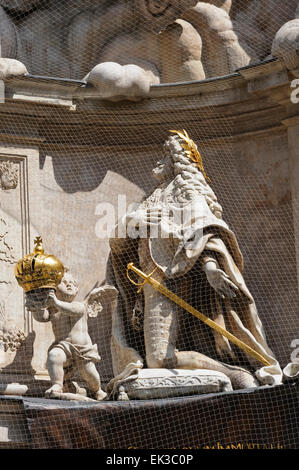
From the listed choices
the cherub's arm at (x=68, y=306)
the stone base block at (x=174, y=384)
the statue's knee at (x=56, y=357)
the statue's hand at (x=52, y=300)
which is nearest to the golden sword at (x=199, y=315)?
the stone base block at (x=174, y=384)

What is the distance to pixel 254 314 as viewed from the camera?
11.8 metres

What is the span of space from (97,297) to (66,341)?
0.49 metres

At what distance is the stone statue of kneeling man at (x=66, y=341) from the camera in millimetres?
11594

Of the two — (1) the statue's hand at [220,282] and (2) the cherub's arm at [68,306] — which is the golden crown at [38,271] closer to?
(2) the cherub's arm at [68,306]

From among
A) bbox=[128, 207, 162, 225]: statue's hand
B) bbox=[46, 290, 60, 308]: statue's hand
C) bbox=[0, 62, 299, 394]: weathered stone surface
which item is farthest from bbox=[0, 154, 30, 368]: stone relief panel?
bbox=[128, 207, 162, 225]: statue's hand

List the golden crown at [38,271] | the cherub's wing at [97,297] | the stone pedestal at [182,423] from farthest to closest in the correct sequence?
the cherub's wing at [97,297] → the golden crown at [38,271] → the stone pedestal at [182,423]

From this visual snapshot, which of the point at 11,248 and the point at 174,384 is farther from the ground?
the point at 11,248

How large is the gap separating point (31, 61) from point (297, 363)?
9.95ft

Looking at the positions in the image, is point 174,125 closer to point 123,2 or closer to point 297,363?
point 123,2

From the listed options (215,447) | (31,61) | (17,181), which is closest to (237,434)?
(215,447)

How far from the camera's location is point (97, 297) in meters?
12.0

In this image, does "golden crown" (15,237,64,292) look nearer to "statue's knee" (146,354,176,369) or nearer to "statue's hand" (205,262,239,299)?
"statue's knee" (146,354,176,369)

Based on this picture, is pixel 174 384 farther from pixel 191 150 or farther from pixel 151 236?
pixel 191 150

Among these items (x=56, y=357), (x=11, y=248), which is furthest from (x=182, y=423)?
(x=11, y=248)
